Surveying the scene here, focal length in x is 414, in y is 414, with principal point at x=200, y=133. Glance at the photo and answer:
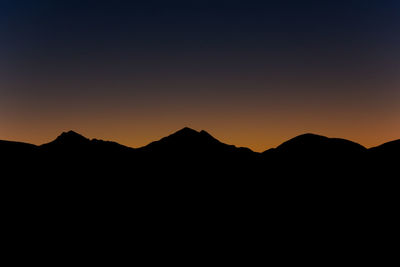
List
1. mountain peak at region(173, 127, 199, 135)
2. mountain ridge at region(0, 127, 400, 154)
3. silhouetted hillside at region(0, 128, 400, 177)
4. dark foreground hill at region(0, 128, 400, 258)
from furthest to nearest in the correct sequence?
mountain peak at region(173, 127, 199, 135)
mountain ridge at region(0, 127, 400, 154)
silhouetted hillside at region(0, 128, 400, 177)
dark foreground hill at region(0, 128, 400, 258)

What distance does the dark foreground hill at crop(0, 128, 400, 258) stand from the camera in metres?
63.8

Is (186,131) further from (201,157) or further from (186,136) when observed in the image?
(201,157)

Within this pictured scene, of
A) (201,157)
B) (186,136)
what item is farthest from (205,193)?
(186,136)

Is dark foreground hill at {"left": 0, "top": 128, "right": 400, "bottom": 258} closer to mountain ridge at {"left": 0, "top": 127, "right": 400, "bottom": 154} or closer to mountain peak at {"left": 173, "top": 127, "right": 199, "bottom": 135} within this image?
mountain ridge at {"left": 0, "top": 127, "right": 400, "bottom": 154}

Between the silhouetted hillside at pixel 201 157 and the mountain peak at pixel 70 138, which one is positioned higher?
the mountain peak at pixel 70 138

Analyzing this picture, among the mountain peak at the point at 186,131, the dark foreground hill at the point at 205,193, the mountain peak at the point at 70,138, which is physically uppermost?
the mountain peak at the point at 186,131

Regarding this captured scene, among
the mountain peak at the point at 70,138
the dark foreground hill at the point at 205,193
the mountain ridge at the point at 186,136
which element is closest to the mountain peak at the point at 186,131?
the mountain ridge at the point at 186,136

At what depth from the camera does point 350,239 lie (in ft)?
201

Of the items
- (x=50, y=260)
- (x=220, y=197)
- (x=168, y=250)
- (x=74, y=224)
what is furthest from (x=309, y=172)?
(x=50, y=260)

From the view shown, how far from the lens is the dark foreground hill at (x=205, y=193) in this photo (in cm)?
6378

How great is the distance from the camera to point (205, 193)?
280 ft

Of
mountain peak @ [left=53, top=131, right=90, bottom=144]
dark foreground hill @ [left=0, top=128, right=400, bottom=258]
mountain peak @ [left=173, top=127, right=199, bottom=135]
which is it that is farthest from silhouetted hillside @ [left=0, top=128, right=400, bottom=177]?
mountain peak @ [left=173, top=127, right=199, bottom=135]

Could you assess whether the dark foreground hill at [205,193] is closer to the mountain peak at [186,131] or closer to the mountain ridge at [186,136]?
the mountain ridge at [186,136]

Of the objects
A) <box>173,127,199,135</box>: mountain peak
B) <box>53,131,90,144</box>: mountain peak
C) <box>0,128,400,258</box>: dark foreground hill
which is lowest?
<box>0,128,400,258</box>: dark foreground hill
